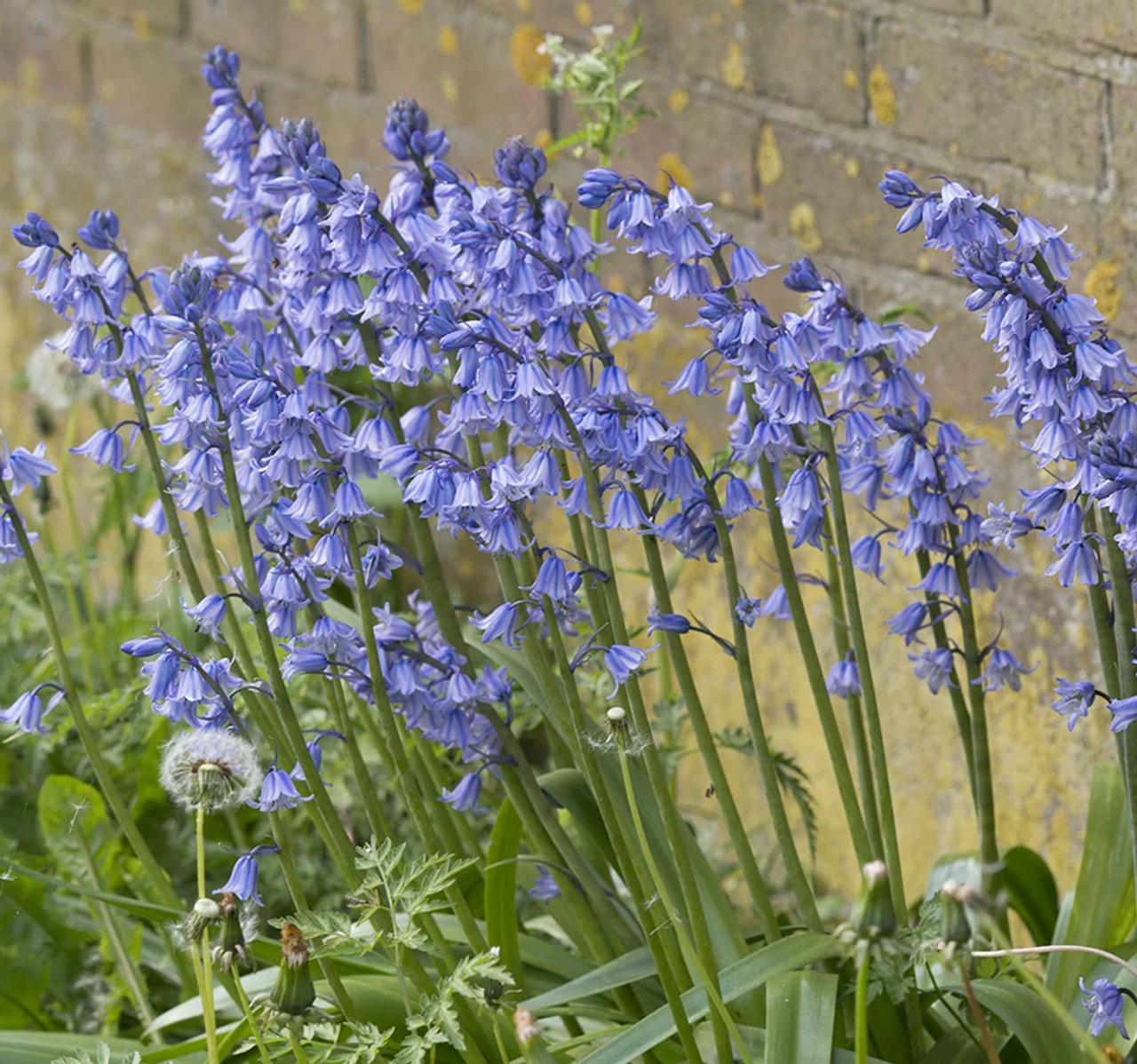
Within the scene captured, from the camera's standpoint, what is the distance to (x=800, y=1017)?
1393mm

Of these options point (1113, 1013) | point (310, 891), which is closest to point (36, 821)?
point (310, 891)

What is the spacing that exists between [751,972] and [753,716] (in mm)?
261

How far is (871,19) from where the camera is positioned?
2303 millimetres

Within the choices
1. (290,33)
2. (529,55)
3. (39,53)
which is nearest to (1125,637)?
(529,55)

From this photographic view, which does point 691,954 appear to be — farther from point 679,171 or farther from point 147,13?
point 147,13

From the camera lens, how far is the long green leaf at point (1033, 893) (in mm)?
1947

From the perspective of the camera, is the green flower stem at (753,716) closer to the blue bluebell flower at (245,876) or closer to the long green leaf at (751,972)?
the long green leaf at (751,972)

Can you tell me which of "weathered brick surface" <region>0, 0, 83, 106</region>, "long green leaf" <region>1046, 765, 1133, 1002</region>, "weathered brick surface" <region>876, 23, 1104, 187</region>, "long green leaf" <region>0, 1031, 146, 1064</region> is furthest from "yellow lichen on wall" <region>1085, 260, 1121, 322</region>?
"weathered brick surface" <region>0, 0, 83, 106</region>

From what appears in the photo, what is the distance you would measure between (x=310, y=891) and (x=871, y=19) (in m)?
1.78

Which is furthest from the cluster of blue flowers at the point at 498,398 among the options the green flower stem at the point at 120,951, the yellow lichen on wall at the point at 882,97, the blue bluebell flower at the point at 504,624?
the yellow lichen on wall at the point at 882,97

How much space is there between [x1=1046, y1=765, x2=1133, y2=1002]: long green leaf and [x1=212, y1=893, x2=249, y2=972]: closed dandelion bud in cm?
96

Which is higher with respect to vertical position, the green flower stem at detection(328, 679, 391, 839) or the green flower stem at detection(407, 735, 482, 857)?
the green flower stem at detection(328, 679, 391, 839)

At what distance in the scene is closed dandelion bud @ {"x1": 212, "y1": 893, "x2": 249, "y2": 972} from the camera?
119cm

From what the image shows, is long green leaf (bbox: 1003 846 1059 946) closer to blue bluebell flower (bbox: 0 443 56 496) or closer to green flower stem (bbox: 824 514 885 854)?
green flower stem (bbox: 824 514 885 854)
